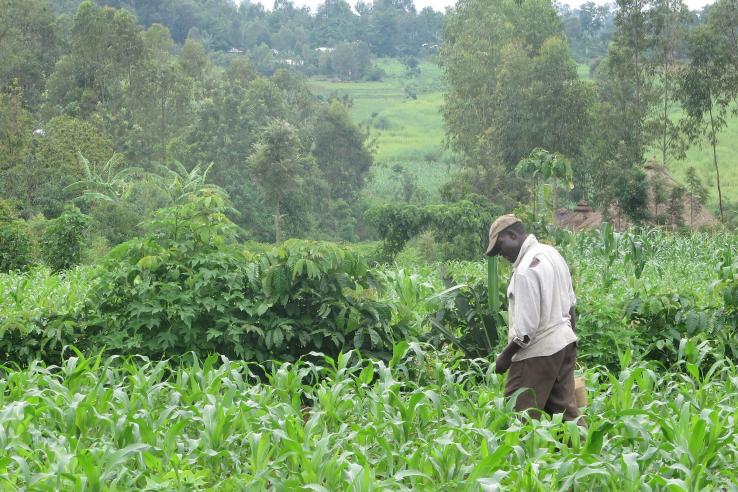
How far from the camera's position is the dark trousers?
5375 millimetres

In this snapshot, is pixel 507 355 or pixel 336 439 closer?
pixel 336 439

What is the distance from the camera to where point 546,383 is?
5398 millimetres

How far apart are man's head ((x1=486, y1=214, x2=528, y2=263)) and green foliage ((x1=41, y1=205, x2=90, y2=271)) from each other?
12514 mm

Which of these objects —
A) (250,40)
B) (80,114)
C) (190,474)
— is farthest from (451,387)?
(250,40)

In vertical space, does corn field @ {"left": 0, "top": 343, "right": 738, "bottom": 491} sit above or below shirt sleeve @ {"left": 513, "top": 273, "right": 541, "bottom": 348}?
below

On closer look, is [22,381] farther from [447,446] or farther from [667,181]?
[667,181]

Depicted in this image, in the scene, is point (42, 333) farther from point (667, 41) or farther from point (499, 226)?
point (667, 41)

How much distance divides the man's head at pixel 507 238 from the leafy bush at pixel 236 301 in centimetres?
176

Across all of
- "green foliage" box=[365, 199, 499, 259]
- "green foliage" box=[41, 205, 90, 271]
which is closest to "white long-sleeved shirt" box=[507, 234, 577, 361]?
"green foliage" box=[41, 205, 90, 271]

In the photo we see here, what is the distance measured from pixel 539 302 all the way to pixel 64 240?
13158mm

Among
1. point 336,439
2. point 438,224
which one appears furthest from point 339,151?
point 336,439

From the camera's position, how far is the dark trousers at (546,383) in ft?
17.6

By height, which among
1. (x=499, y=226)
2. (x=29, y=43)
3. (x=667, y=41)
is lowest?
(x=499, y=226)

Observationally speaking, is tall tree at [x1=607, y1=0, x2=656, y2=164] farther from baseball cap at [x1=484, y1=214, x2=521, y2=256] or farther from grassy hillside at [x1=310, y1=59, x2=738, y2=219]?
baseball cap at [x1=484, y1=214, x2=521, y2=256]
